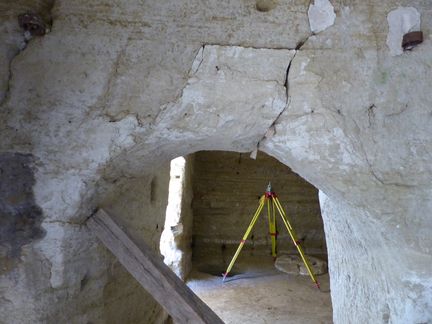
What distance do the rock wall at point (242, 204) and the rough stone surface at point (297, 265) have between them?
18.7 inches

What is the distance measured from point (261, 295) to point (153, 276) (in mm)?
2867

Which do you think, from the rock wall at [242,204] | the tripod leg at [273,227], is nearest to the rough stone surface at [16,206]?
the tripod leg at [273,227]

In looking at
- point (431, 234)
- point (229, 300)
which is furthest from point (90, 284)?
point (229, 300)

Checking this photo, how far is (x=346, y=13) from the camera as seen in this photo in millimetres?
1163

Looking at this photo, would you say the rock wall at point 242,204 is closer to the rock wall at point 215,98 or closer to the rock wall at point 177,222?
the rock wall at point 177,222

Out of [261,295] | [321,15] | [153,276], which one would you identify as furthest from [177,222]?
[321,15]

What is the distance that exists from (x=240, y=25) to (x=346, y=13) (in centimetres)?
35

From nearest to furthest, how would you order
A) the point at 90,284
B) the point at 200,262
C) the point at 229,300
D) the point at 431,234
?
the point at 431,234, the point at 90,284, the point at 229,300, the point at 200,262

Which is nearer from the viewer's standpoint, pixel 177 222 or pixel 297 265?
pixel 177 222

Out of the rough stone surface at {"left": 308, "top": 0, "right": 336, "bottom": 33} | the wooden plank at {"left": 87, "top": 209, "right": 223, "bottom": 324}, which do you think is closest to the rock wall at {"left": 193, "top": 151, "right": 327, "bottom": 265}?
the wooden plank at {"left": 87, "top": 209, "right": 223, "bottom": 324}

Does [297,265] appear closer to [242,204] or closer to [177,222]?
[242,204]

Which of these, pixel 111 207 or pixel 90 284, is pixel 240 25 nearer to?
pixel 111 207

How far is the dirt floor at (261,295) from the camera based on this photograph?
10.6 ft

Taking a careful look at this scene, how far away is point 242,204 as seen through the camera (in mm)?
5594
